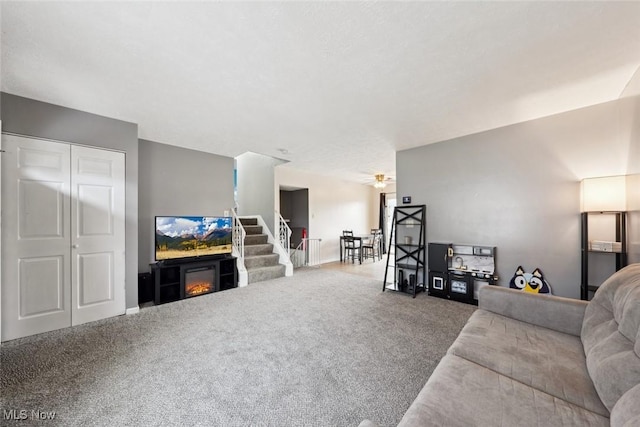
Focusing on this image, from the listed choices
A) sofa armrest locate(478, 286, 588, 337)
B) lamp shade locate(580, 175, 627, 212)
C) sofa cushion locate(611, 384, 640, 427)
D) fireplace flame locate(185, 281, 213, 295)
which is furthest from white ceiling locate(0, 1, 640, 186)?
fireplace flame locate(185, 281, 213, 295)

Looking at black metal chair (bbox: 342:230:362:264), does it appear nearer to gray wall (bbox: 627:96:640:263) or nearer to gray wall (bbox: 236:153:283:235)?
gray wall (bbox: 236:153:283:235)

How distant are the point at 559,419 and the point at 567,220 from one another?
10.0ft

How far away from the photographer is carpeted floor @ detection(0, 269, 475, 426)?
1580mm

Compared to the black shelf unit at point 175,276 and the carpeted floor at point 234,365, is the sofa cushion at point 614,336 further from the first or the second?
the black shelf unit at point 175,276

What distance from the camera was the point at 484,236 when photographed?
3.70 m

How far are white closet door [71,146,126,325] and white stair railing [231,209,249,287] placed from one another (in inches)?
71.9

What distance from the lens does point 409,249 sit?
4.53 metres

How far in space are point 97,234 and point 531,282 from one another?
18.5 feet

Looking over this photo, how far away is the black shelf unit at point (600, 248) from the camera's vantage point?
2584 mm

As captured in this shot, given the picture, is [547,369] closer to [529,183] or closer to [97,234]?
[529,183]

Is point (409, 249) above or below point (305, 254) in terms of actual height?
above

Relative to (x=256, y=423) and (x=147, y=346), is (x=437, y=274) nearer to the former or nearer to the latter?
(x=256, y=423)

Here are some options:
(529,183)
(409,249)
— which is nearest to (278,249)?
(409,249)

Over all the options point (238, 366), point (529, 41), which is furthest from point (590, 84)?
point (238, 366)
